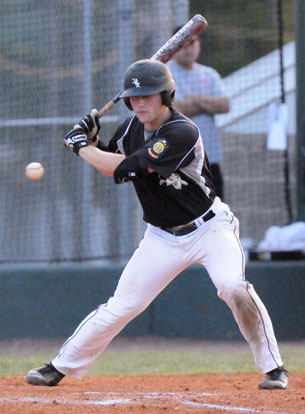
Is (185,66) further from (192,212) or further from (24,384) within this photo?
(24,384)

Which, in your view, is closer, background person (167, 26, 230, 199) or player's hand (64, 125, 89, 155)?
player's hand (64, 125, 89, 155)

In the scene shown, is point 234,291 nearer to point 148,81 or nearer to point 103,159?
point 103,159

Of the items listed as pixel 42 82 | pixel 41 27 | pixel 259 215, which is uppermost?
pixel 41 27

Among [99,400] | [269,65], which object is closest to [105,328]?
[99,400]

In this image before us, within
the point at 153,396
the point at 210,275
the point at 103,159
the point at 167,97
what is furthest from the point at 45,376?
the point at 167,97

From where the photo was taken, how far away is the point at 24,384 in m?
5.14

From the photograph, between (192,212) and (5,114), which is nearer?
(192,212)

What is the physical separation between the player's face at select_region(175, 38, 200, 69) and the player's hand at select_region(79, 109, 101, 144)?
2.49 meters

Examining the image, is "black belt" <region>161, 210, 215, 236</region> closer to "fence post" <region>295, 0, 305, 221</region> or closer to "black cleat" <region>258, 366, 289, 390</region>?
"black cleat" <region>258, 366, 289, 390</region>

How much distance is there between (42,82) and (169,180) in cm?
349

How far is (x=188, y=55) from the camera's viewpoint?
7430 millimetres

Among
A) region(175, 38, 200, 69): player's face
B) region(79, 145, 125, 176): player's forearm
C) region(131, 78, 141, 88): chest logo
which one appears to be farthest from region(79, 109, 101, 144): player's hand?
region(175, 38, 200, 69): player's face

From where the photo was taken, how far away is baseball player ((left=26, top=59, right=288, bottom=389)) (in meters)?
4.69

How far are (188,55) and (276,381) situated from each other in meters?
3.43
